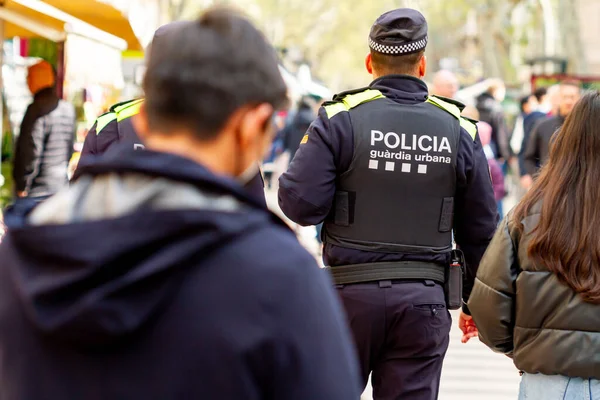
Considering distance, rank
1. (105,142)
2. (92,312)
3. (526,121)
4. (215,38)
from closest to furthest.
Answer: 1. (92,312)
2. (215,38)
3. (105,142)
4. (526,121)

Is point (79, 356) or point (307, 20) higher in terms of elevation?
point (79, 356)

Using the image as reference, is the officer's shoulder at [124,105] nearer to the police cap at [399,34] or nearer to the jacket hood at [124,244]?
the police cap at [399,34]

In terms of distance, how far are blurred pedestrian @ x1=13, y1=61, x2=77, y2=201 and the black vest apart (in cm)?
569

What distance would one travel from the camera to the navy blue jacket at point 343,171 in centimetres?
442

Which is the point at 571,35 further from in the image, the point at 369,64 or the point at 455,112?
the point at 455,112

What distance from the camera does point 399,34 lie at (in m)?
4.59

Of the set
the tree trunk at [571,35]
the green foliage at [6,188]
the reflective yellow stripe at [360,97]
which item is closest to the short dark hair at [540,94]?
the green foliage at [6,188]

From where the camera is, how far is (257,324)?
5.32 feet

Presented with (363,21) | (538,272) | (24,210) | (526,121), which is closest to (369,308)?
(538,272)

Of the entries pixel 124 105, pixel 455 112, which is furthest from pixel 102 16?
pixel 455 112

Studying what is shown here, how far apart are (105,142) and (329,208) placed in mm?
978

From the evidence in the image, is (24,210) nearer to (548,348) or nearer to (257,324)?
(257,324)

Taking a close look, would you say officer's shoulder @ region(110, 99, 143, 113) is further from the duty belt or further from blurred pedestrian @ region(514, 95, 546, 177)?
blurred pedestrian @ region(514, 95, 546, 177)

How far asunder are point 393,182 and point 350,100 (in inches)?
15.2
